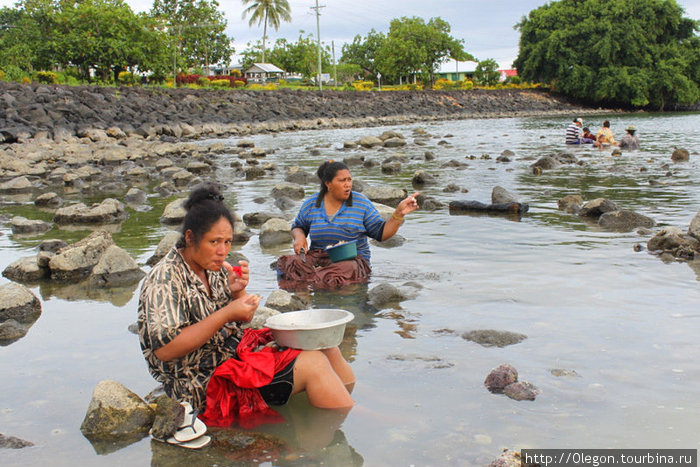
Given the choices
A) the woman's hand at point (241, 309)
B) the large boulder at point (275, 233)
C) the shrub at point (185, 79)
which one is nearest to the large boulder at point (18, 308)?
the woman's hand at point (241, 309)

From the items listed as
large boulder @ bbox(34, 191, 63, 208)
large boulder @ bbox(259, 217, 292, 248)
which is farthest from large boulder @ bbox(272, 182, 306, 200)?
large boulder @ bbox(34, 191, 63, 208)

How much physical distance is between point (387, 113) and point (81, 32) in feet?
72.8

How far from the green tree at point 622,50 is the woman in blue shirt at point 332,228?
2230 inches

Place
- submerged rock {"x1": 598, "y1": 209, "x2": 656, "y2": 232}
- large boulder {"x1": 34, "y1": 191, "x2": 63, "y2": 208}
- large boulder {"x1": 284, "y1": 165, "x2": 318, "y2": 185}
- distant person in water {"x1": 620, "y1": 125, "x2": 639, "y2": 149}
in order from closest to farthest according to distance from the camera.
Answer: submerged rock {"x1": 598, "y1": 209, "x2": 656, "y2": 232} < large boulder {"x1": 34, "y1": 191, "x2": 63, "y2": 208} < large boulder {"x1": 284, "y1": 165, "x2": 318, "y2": 185} < distant person in water {"x1": 620, "y1": 125, "x2": 639, "y2": 149}

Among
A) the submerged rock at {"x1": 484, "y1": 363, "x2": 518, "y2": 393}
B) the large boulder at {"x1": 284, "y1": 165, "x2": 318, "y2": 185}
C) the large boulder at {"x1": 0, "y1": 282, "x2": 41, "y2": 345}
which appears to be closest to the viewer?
the submerged rock at {"x1": 484, "y1": 363, "x2": 518, "y2": 393}

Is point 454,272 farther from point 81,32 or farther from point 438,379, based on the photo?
point 81,32

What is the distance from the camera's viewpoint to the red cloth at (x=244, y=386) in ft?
12.1

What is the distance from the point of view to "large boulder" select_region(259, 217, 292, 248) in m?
8.95

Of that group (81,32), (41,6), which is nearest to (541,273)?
(81,32)

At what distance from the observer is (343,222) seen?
6.60 m

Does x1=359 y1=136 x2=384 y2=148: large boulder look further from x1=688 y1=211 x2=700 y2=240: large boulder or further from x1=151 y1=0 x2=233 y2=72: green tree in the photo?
x1=151 y1=0 x2=233 y2=72: green tree

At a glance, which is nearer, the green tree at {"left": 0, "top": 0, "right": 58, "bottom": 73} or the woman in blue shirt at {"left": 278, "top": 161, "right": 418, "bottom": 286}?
the woman in blue shirt at {"left": 278, "top": 161, "right": 418, "bottom": 286}

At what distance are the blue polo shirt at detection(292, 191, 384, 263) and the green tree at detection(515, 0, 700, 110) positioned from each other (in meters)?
56.7

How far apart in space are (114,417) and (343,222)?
330 centimetres
